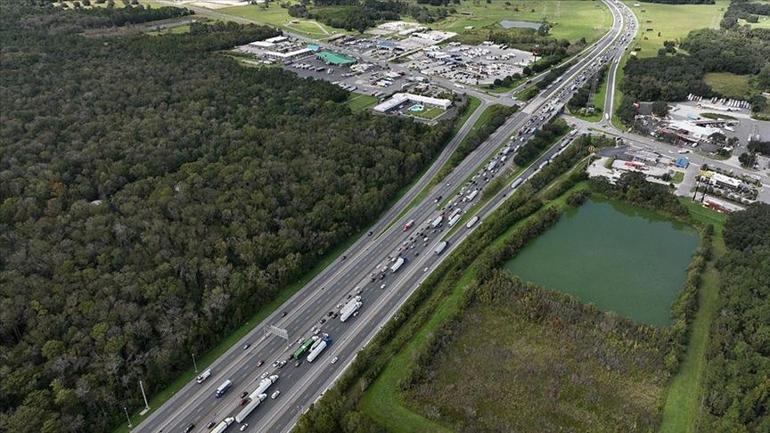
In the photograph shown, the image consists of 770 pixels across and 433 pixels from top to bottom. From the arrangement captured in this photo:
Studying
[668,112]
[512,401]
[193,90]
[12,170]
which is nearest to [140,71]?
[193,90]

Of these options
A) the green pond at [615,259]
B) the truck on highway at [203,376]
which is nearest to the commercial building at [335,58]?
the green pond at [615,259]

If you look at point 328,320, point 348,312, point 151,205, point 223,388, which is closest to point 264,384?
point 223,388

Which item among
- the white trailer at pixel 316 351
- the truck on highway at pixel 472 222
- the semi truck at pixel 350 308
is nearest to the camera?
the white trailer at pixel 316 351

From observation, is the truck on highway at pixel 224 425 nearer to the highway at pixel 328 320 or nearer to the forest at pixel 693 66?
the highway at pixel 328 320

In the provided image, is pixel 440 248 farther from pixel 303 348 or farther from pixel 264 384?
pixel 264 384

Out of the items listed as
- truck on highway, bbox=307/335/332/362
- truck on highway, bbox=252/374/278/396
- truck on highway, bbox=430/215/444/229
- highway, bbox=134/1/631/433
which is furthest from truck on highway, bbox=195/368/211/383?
truck on highway, bbox=430/215/444/229

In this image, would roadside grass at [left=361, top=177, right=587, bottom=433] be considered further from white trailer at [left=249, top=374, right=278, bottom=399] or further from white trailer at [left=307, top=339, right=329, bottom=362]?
white trailer at [left=249, top=374, right=278, bottom=399]
